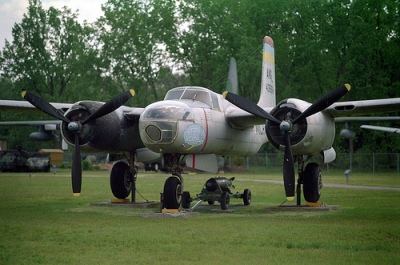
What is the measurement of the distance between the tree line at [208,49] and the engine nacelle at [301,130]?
3952 cm

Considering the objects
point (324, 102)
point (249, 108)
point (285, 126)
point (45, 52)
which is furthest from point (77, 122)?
point (45, 52)

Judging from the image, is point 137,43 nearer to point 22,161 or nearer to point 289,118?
point 22,161

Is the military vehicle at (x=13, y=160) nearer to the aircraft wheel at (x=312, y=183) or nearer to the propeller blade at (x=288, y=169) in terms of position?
the aircraft wheel at (x=312, y=183)

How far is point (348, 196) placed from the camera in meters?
27.8

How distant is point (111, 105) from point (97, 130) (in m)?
1.17

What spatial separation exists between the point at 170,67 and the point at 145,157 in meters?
48.2

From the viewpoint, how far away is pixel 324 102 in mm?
19047

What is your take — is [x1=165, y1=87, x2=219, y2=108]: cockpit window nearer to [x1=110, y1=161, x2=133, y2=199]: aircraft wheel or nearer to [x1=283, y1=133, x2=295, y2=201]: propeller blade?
[x1=283, y1=133, x2=295, y2=201]: propeller blade

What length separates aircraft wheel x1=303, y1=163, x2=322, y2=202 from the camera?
2142 centimetres

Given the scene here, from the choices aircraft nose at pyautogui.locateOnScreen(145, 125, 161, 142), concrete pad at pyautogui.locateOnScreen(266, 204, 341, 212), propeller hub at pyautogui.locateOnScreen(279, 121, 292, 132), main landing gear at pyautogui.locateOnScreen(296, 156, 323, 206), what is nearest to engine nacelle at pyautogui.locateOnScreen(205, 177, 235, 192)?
concrete pad at pyautogui.locateOnScreen(266, 204, 341, 212)

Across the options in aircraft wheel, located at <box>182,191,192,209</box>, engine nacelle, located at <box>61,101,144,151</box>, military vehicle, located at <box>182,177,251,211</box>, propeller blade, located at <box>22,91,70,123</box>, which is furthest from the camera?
aircraft wheel, located at <box>182,191,192,209</box>

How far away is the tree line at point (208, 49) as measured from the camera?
59688 mm

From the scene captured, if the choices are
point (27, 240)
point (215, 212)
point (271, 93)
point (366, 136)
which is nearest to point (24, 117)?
point (366, 136)

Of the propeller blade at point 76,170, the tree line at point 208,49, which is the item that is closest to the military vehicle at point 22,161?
the tree line at point 208,49
